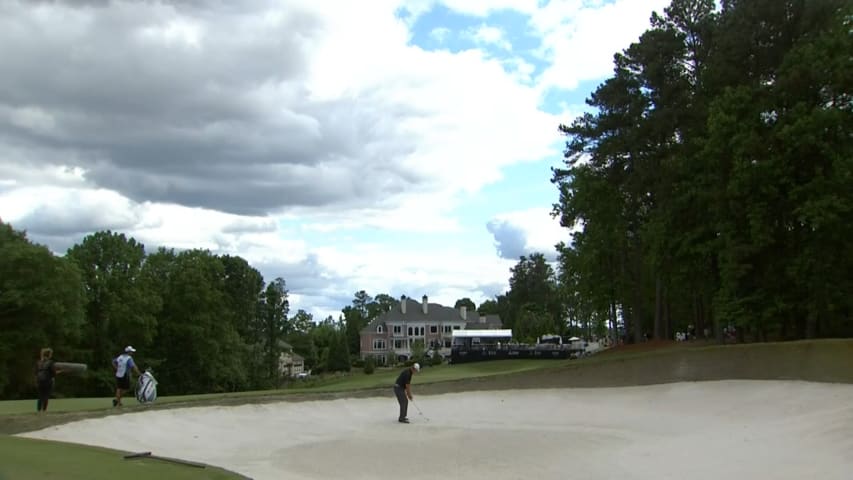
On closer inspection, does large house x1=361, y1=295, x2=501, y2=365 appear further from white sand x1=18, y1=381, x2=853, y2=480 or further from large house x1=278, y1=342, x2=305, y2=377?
white sand x1=18, y1=381, x2=853, y2=480

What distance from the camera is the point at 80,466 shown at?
1142cm

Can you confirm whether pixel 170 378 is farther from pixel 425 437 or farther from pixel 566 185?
pixel 425 437

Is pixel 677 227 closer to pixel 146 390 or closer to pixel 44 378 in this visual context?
pixel 146 390

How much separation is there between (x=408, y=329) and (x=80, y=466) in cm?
10572

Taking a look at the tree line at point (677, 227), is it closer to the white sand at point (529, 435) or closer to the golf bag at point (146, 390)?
the white sand at point (529, 435)

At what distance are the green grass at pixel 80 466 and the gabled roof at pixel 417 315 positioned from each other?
10391cm

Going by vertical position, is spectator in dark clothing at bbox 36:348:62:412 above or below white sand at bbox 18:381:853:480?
above

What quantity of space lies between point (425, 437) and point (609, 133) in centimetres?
3528

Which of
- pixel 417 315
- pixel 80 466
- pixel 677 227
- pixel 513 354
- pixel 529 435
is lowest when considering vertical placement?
pixel 529 435

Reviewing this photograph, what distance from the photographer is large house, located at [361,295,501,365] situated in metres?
116

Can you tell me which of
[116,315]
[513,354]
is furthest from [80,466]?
[116,315]

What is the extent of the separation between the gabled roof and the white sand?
296 feet

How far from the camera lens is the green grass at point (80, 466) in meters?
10.6

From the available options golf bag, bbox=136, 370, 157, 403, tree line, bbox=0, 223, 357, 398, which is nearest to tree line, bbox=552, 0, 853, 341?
golf bag, bbox=136, 370, 157, 403
